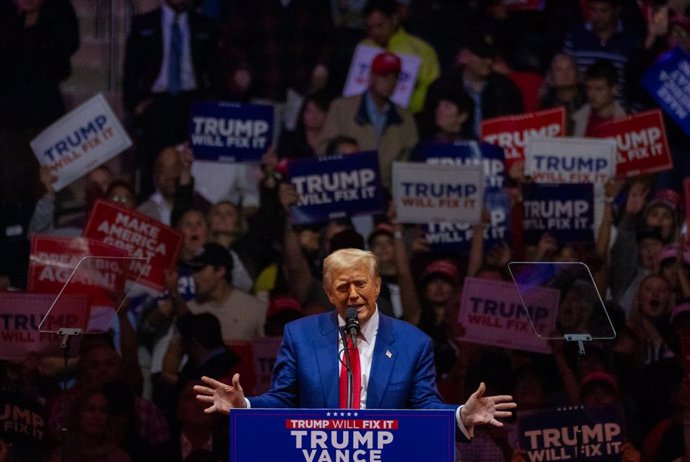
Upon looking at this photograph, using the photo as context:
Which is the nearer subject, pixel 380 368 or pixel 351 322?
pixel 351 322

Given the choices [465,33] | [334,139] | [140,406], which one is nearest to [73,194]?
[334,139]

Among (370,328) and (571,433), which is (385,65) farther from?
(370,328)

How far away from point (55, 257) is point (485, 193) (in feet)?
8.69

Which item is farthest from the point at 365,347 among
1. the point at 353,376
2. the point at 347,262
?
the point at 347,262

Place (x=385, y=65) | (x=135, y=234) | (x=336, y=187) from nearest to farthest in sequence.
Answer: (x=135, y=234) < (x=336, y=187) < (x=385, y=65)

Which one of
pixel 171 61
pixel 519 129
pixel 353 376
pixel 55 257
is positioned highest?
pixel 171 61

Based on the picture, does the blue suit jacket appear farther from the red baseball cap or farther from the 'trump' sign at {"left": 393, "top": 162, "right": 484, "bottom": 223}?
the red baseball cap

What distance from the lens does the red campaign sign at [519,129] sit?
9.66 m

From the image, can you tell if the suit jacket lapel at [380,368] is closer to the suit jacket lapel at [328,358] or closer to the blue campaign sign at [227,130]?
the suit jacket lapel at [328,358]

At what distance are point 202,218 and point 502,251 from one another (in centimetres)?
179

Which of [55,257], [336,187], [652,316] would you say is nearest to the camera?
[55,257]

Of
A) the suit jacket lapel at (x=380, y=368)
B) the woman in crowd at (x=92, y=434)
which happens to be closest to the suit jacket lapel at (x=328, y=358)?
the suit jacket lapel at (x=380, y=368)

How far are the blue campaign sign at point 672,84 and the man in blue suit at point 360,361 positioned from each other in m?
4.90

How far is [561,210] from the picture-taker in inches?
353
